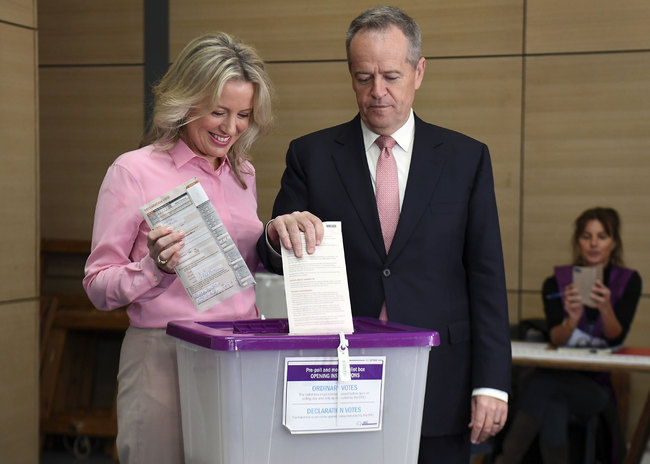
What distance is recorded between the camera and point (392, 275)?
1.80 meters

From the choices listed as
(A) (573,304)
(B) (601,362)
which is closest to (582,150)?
(A) (573,304)

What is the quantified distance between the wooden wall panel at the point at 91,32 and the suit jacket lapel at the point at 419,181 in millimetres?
3266

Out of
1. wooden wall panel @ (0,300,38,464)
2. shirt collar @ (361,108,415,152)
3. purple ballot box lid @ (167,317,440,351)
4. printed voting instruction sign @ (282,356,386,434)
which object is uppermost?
shirt collar @ (361,108,415,152)

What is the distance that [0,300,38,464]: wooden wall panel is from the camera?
11.2 ft

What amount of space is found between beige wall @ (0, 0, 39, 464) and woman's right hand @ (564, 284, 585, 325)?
7.94 ft

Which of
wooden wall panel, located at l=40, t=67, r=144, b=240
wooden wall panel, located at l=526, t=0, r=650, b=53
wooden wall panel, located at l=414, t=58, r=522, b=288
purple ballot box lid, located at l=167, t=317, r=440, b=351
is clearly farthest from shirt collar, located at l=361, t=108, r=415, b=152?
wooden wall panel, located at l=40, t=67, r=144, b=240

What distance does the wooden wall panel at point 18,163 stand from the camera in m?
3.39

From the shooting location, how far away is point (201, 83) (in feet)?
5.64

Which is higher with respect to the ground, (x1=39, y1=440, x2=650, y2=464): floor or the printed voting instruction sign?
the printed voting instruction sign

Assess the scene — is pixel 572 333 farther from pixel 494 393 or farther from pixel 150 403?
pixel 150 403

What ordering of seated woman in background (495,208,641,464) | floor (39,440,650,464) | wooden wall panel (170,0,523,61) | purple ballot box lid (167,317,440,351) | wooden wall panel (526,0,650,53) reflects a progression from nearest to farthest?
purple ballot box lid (167,317,440,351)
seated woman in background (495,208,641,464)
wooden wall panel (526,0,650,53)
wooden wall panel (170,0,523,61)
floor (39,440,650,464)

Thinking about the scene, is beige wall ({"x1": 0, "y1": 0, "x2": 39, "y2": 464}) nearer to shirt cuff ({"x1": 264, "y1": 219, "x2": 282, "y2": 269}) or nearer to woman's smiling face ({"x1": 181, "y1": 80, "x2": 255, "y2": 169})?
woman's smiling face ({"x1": 181, "y1": 80, "x2": 255, "y2": 169})

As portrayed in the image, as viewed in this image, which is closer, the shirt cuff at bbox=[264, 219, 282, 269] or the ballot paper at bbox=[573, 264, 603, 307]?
the shirt cuff at bbox=[264, 219, 282, 269]

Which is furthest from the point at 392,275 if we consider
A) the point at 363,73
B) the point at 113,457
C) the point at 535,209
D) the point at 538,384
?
the point at 113,457
